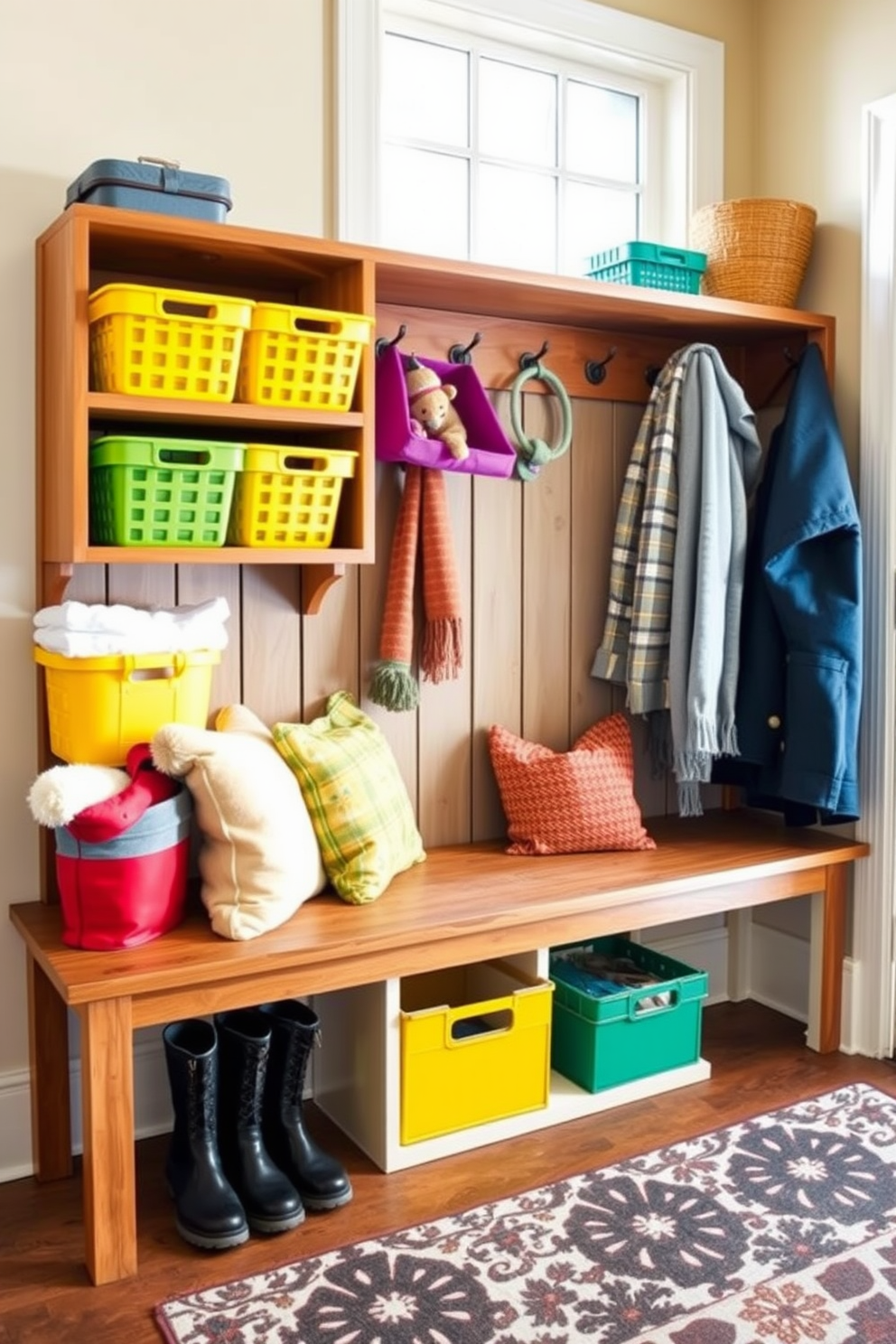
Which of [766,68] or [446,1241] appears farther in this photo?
[766,68]

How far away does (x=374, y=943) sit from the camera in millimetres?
2162

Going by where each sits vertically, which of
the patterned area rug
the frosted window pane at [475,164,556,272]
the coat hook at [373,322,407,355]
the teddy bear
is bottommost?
the patterned area rug

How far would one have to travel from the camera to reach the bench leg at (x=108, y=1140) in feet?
6.36

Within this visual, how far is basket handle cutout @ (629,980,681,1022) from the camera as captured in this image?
2.60m

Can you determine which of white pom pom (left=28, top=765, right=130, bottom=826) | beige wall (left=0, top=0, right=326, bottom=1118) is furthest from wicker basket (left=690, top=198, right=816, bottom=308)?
white pom pom (left=28, top=765, right=130, bottom=826)

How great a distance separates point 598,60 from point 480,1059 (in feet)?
7.52

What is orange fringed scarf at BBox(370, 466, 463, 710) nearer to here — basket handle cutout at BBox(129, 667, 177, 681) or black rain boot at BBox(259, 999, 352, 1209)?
basket handle cutout at BBox(129, 667, 177, 681)

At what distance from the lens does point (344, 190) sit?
250cm

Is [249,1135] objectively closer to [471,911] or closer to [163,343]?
[471,911]

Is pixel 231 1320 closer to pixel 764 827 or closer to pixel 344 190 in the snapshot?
pixel 764 827

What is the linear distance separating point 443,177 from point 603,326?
493mm

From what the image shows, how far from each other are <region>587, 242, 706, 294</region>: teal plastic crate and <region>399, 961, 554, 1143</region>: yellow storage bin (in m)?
1.53

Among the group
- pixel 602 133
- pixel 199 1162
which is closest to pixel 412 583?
pixel 199 1162

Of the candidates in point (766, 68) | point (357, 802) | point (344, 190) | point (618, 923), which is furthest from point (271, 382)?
point (766, 68)
